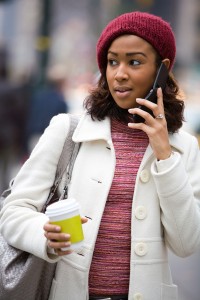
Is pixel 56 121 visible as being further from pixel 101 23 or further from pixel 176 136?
pixel 101 23

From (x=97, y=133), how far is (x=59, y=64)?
18124 mm

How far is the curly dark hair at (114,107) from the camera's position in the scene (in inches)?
109

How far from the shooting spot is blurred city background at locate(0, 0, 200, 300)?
8328mm

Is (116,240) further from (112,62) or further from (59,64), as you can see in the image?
(59,64)

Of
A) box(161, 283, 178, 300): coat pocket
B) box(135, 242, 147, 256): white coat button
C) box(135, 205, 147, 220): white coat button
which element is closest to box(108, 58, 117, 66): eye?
box(135, 205, 147, 220): white coat button

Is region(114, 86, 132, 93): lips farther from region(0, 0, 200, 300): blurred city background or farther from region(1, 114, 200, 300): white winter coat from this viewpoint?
region(0, 0, 200, 300): blurred city background

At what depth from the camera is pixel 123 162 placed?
2.69 m

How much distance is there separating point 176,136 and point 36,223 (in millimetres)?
668

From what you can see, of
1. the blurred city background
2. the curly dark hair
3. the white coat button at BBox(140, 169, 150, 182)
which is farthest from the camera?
the blurred city background

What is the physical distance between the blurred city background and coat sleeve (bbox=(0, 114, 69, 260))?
82 centimetres

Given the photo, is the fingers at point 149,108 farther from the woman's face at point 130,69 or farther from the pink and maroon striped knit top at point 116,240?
the pink and maroon striped knit top at point 116,240

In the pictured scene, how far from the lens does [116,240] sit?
2.60 metres

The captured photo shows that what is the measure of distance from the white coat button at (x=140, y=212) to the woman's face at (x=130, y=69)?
391mm

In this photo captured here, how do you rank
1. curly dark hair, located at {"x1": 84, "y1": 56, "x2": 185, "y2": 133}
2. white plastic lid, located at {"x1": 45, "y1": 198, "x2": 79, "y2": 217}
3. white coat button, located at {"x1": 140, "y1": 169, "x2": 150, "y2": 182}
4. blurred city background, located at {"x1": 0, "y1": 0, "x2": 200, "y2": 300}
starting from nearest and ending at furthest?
white plastic lid, located at {"x1": 45, "y1": 198, "x2": 79, "y2": 217}, white coat button, located at {"x1": 140, "y1": 169, "x2": 150, "y2": 182}, curly dark hair, located at {"x1": 84, "y1": 56, "x2": 185, "y2": 133}, blurred city background, located at {"x1": 0, "y1": 0, "x2": 200, "y2": 300}
